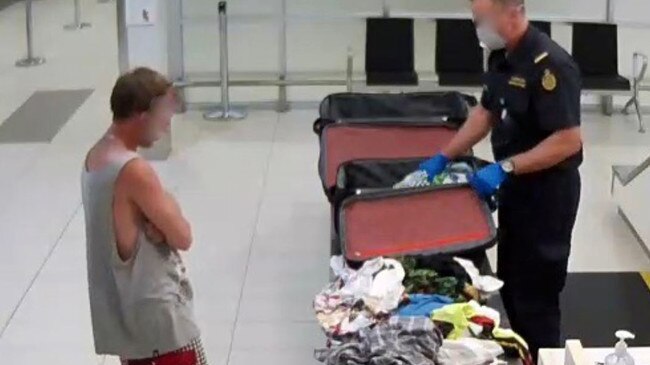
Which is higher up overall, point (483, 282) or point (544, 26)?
point (544, 26)

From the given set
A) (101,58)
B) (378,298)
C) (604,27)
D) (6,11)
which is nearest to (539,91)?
(378,298)

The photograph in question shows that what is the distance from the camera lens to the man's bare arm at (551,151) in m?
3.31

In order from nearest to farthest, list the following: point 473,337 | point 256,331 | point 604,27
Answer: point 473,337 → point 256,331 → point 604,27

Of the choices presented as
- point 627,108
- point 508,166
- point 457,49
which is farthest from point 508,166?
point 627,108

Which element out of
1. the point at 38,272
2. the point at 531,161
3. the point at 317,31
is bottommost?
the point at 38,272

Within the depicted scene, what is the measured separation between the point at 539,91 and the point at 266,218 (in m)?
2.56

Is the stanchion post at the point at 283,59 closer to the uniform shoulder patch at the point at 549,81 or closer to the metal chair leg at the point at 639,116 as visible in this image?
the metal chair leg at the point at 639,116

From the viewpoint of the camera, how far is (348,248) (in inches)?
130

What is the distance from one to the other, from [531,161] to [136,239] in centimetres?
135

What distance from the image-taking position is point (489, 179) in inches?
136

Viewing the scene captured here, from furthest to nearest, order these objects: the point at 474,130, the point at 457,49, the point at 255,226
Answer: the point at 457,49 < the point at 255,226 < the point at 474,130

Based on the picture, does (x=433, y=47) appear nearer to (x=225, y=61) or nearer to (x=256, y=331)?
(x=225, y=61)

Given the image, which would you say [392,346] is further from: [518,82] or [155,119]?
[518,82]

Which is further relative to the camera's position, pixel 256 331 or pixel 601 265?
pixel 601 265
